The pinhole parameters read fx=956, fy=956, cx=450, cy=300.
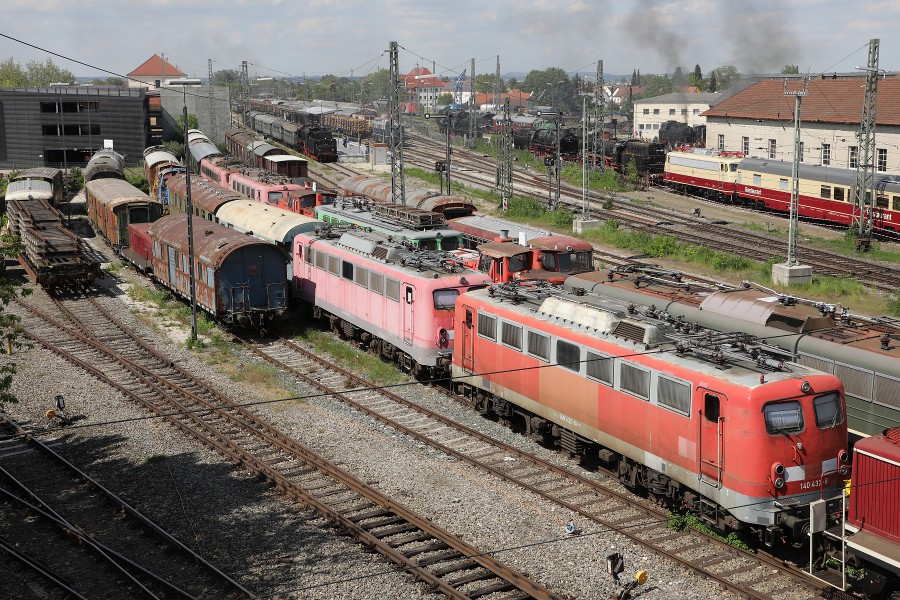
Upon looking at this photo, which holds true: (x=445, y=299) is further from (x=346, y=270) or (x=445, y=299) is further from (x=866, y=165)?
(x=866, y=165)

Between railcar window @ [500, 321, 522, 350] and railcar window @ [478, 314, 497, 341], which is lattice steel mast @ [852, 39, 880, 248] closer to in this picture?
railcar window @ [478, 314, 497, 341]

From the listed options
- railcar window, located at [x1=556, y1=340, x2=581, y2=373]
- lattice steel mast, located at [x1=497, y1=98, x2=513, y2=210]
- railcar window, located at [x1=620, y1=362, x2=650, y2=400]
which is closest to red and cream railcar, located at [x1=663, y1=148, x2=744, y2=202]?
lattice steel mast, located at [x1=497, y1=98, x2=513, y2=210]

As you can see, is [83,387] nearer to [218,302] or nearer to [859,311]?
[218,302]

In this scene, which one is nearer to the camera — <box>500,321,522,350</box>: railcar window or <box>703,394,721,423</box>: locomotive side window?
<box>703,394,721,423</box>: locomotive side window

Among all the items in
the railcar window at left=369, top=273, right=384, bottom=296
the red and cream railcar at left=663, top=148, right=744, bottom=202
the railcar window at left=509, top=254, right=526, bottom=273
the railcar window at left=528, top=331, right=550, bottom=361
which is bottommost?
the railcar window at left=528, top=331, right=550, bottom=361

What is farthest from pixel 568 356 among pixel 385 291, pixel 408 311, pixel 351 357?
pixel 351 357

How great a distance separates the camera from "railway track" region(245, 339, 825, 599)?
1509 cm

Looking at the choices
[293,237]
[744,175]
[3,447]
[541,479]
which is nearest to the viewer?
[541,479]

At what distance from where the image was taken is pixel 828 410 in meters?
15.5

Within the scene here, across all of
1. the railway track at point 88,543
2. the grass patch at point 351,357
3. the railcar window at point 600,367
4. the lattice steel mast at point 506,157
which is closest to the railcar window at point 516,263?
the grass patch at point 351,357

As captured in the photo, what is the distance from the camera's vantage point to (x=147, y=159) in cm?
6338

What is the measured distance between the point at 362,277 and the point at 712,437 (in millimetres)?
14295

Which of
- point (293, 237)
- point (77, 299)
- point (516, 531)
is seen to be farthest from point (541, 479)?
point (77, 299)

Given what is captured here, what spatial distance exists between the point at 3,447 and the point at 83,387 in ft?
13.9
